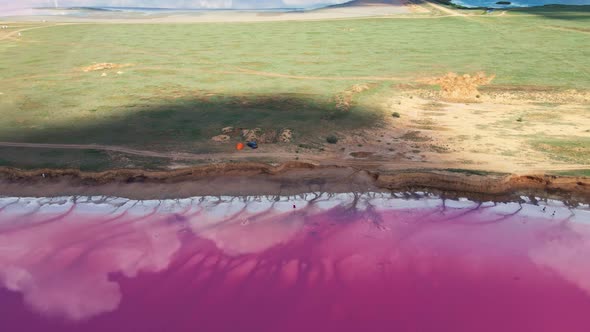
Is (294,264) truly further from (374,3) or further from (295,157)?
(374,3)

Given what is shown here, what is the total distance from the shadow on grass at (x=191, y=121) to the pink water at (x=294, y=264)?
7.01 meters

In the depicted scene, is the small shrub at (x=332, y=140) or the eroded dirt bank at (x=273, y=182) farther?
the small shrub at (x=332, y=140)

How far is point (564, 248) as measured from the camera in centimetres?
1862

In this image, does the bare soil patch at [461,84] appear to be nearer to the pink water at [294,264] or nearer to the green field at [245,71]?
the green field at [245,71]

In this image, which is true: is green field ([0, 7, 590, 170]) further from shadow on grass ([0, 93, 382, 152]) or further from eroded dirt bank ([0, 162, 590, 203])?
eroded dirt bank ([0, 162, 590, 203])

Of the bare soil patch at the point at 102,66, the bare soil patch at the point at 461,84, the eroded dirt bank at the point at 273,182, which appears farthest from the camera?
the bare soil patch at the point at 102,66

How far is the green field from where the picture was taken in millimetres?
30828

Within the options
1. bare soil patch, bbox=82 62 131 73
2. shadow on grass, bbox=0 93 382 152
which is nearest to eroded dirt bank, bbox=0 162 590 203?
shadow on grass, bbox=0 93 382 152

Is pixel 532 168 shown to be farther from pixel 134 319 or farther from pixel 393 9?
pixel 393 9

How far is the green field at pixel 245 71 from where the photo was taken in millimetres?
30828

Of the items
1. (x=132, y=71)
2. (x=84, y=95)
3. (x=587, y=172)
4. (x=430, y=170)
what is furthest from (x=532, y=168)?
(x=132, y=71)

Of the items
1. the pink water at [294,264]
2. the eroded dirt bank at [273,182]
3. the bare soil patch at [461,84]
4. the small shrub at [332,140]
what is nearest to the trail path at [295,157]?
the eroded dirt bank at [273,182]

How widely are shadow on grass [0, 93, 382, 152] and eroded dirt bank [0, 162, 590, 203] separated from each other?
3.51m

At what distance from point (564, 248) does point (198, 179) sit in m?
18.4
